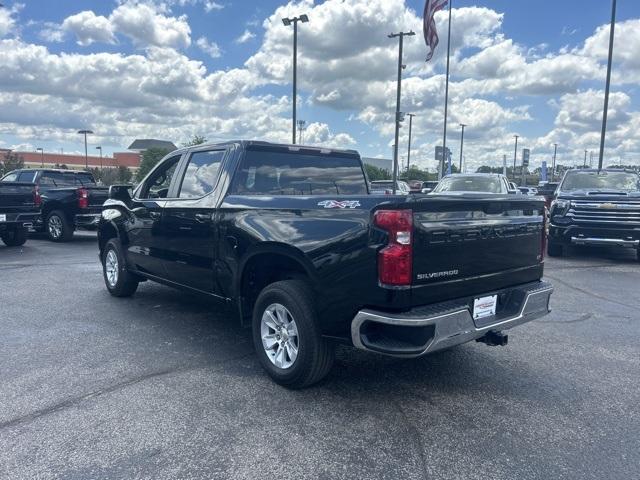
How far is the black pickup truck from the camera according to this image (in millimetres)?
3334

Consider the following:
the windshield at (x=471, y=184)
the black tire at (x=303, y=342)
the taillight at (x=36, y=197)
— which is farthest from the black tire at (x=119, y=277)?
the windshield at (x=471, y=184)

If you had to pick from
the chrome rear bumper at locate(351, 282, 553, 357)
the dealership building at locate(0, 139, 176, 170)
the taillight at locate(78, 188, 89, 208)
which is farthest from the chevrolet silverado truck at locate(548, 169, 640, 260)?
the dealership building at locate(0, 139, 176, 170)

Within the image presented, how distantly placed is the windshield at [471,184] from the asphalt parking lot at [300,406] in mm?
8272

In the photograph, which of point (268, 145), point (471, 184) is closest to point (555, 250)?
point (471, 184)

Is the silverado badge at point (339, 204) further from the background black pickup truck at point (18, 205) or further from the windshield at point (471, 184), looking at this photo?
the windshield at point (471, 184)

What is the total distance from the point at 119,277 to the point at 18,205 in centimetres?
635

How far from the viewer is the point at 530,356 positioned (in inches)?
189

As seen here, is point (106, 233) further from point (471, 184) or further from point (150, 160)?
point (150, 160)

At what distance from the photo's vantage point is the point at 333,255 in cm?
357

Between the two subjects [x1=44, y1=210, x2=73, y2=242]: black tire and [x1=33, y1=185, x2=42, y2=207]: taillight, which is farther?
[x1=44, y1=210, x2=73, y2=242]: black tire

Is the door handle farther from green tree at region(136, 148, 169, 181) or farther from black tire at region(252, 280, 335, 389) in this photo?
green tree at region(136, 148, 169, 181)

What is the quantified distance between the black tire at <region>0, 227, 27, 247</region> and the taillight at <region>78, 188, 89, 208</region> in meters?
1.37

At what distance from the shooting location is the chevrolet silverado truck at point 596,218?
33.3 ft

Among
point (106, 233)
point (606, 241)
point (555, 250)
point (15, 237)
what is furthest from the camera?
point (15, 237)
